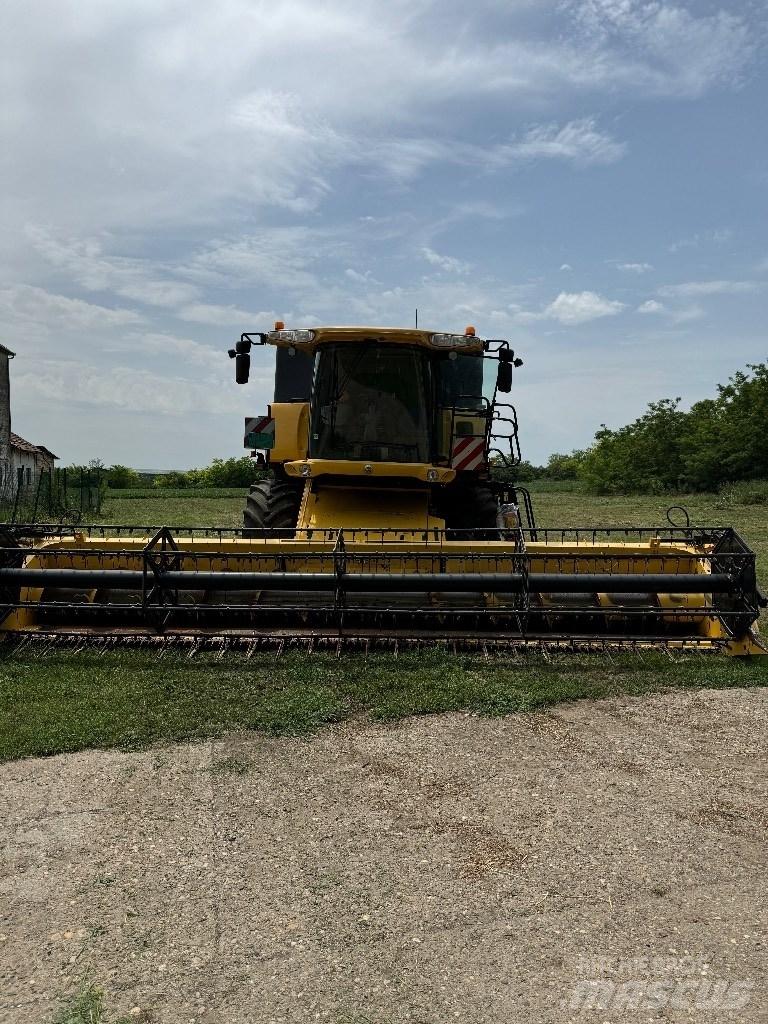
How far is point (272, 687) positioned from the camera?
5.59 metres

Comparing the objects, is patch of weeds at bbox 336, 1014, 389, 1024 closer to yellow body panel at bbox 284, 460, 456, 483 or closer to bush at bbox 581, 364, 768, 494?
yellow body panel at bbox 284, 460, 456, 483

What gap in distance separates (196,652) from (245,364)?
3229 mm

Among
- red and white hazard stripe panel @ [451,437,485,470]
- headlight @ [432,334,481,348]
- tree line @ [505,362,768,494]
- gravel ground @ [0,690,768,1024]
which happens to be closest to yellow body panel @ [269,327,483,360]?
headlight @ [432,334,481,348]

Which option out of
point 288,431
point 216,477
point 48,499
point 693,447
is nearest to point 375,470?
point 288,431

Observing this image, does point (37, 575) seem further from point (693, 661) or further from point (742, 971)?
point (742, 971)

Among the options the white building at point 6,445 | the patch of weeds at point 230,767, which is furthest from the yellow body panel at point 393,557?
the white building at point 6,445

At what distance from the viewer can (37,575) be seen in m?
6.42

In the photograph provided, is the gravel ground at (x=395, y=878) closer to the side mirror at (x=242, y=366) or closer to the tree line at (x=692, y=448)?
the side mirror at (x=242, y=366)

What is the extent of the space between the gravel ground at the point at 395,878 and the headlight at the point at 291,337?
4.22 metres

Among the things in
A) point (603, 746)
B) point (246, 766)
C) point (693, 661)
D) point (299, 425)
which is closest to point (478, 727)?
point (603, 746)

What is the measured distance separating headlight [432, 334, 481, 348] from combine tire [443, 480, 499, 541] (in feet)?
4.99

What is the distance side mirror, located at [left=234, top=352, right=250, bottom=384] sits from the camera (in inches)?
328

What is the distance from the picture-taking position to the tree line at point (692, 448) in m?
40.3

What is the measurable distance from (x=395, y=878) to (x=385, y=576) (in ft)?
10.8
